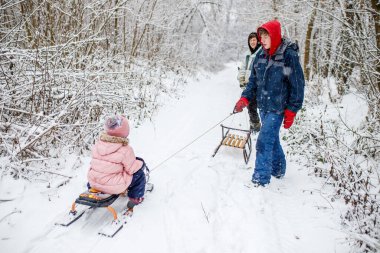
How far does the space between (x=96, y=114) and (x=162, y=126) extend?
6.47 ft

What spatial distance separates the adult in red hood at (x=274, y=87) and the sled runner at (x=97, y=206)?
2138mm

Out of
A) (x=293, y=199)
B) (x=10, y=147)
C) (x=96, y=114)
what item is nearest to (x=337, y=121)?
(x=293, y=199)

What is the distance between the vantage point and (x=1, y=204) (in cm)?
358

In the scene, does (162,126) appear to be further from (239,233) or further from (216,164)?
(239,233)

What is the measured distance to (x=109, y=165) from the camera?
3395 millimetres

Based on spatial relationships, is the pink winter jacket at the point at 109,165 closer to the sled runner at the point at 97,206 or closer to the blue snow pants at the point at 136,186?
the sled runner at the point at 97,206

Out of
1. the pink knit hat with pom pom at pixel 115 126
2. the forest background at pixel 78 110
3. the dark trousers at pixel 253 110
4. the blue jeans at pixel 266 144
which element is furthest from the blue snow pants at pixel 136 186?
the dark trousers at pixel 253 110

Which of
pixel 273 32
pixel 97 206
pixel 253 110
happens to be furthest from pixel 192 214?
pixel 253 110

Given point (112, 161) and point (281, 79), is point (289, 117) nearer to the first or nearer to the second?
point (281, 79)

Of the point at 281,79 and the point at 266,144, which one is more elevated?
the point at 281,79

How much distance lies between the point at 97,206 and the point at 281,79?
3007mm

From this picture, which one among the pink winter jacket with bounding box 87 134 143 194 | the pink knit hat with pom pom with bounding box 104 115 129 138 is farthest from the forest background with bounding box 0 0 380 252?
the pink knit hat with pom pom with bounding box 104 115 129 138

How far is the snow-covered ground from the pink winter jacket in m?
0.49

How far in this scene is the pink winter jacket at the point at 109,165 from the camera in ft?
11.1
